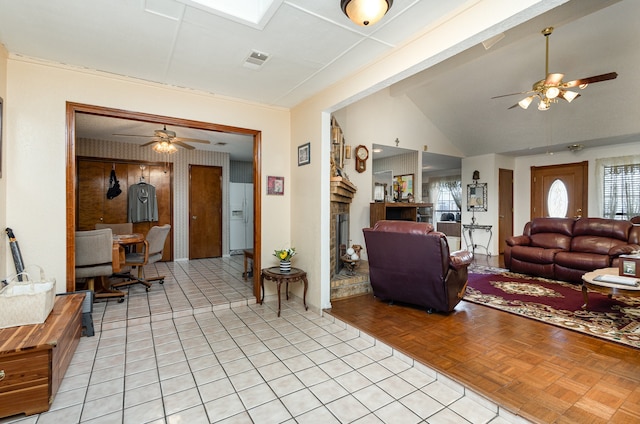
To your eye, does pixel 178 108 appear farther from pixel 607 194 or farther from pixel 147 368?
pixel 607 194

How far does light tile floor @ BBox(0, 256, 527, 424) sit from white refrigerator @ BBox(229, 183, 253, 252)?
3946mm

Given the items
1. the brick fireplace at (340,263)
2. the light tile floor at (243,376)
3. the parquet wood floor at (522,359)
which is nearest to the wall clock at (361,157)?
the brick fireplace at (340,263)

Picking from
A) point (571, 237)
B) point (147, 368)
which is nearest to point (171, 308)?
point (147, 368)

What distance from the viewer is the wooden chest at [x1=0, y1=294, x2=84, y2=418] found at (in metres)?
1.70

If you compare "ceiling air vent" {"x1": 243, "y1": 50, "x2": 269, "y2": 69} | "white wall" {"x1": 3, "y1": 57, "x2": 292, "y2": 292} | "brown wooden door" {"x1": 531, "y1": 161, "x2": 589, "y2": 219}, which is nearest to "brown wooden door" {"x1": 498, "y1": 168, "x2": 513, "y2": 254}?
"brown wooden door" {"x1": 531, "y1": 161, "x2": 589, "y2": 219}

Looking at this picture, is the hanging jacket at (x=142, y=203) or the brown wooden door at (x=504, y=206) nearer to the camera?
the hanging jacket at (x=142, y=203)

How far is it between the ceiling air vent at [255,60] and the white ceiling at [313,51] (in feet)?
0.16

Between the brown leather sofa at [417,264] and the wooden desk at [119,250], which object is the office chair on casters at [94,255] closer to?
the wooden desk at [119,250]

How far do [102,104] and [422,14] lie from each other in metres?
3.03

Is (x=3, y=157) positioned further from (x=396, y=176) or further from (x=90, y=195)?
(x=396, y=176)

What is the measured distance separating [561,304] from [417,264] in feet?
6.33

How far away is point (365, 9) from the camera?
170 cm

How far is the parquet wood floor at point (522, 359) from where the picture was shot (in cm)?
176

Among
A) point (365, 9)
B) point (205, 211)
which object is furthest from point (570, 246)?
point (205, 211)
